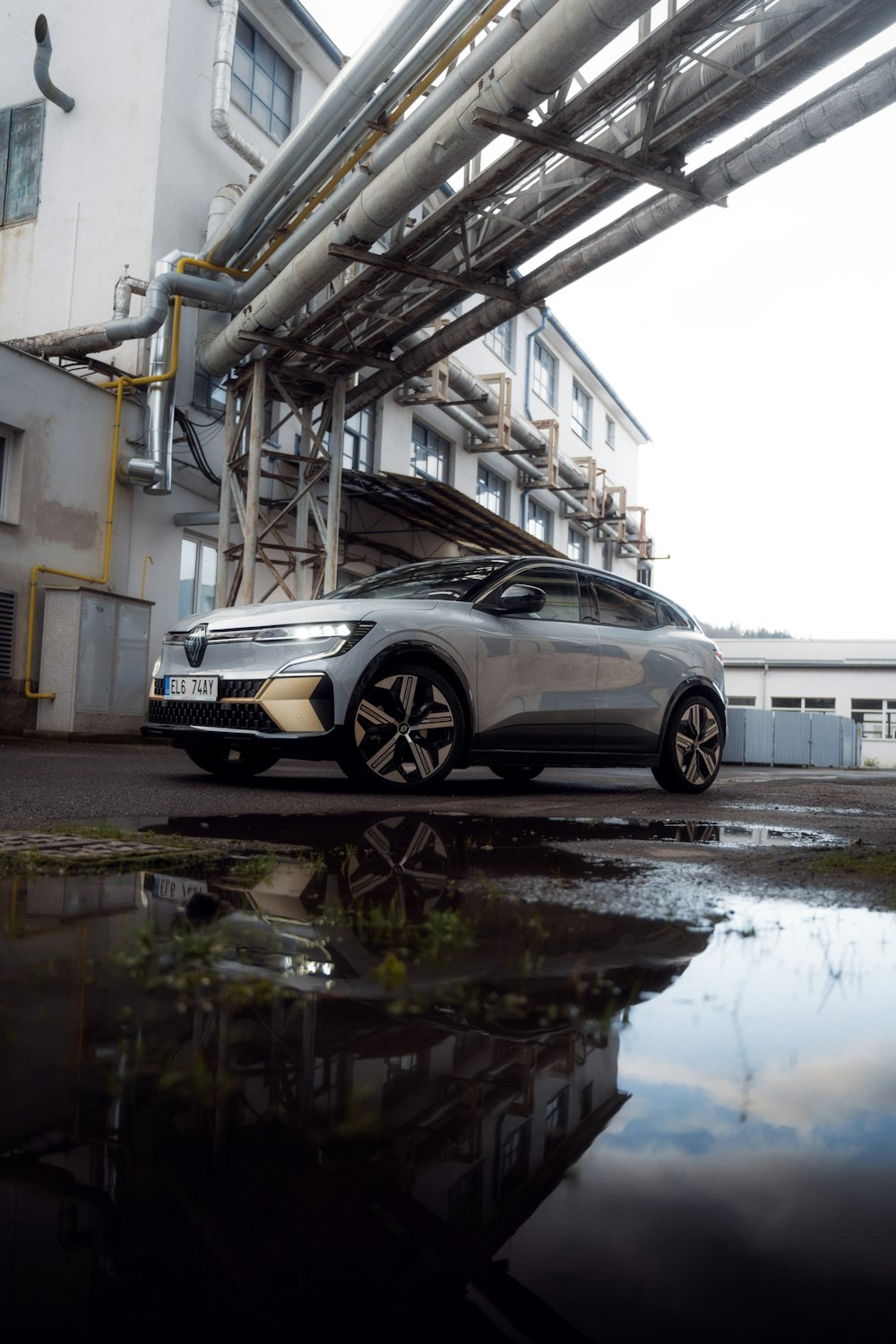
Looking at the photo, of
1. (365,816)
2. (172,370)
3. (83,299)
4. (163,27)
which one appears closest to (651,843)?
(365,816)

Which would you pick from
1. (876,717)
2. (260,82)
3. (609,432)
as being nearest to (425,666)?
(260,82)

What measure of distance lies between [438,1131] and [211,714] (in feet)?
17.2

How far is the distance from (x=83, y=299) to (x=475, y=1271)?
1733cm

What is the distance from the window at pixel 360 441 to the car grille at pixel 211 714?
1368 centimetres

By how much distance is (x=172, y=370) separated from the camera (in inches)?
570

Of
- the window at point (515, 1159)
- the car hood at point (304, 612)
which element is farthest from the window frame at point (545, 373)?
the window at point (515, 1159)

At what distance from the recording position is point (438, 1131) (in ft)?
3.44

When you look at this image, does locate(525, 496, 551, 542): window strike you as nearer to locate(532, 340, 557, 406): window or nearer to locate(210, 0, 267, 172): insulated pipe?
locate(532, 340, 557, 406): window

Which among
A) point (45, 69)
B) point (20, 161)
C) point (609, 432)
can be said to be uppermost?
point (609, 432)

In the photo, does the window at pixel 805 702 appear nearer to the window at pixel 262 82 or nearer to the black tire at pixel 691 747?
the window at pixel 262 82

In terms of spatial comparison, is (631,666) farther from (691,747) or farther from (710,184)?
(710,184)

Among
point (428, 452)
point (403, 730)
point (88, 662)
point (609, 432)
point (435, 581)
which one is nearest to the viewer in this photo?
point (403, 730)

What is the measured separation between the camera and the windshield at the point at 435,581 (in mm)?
6676

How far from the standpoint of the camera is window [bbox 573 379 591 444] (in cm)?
3206
